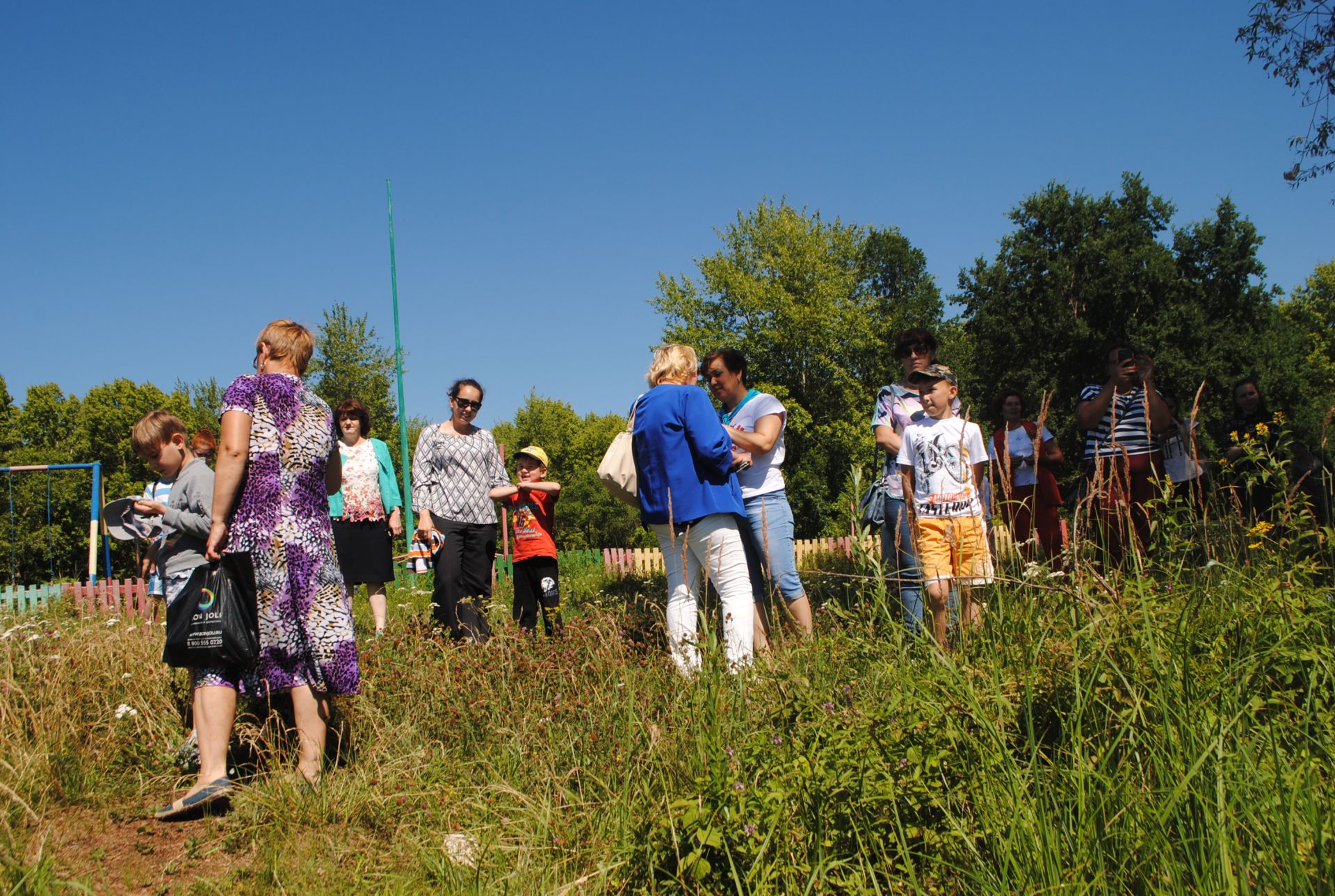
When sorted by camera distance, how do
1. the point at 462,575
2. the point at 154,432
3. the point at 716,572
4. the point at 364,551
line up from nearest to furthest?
the point at 154,432
the point at 716,572
the point at 462,575
the point at 364,551

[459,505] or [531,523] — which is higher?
[459,505]

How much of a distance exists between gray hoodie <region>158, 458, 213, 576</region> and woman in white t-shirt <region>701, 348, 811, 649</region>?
2423mm

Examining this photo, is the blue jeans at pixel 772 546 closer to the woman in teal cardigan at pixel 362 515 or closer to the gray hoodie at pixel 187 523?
the gray hoodie at pixel 187 523

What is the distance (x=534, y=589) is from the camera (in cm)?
571

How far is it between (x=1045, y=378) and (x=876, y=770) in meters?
30.9

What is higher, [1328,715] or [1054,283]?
[1054,283]

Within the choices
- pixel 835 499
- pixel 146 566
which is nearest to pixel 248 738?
pixel 146 566

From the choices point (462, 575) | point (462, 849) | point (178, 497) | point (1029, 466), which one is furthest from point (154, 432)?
point (1029, 466)

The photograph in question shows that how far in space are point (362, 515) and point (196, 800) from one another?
11.0 ft

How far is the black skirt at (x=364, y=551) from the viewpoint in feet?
20.0

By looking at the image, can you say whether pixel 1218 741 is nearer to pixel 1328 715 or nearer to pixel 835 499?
pixel 1328 715

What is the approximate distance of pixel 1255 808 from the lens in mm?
1798

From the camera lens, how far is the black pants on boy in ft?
18.5

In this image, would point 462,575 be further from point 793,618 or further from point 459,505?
point 793,618
